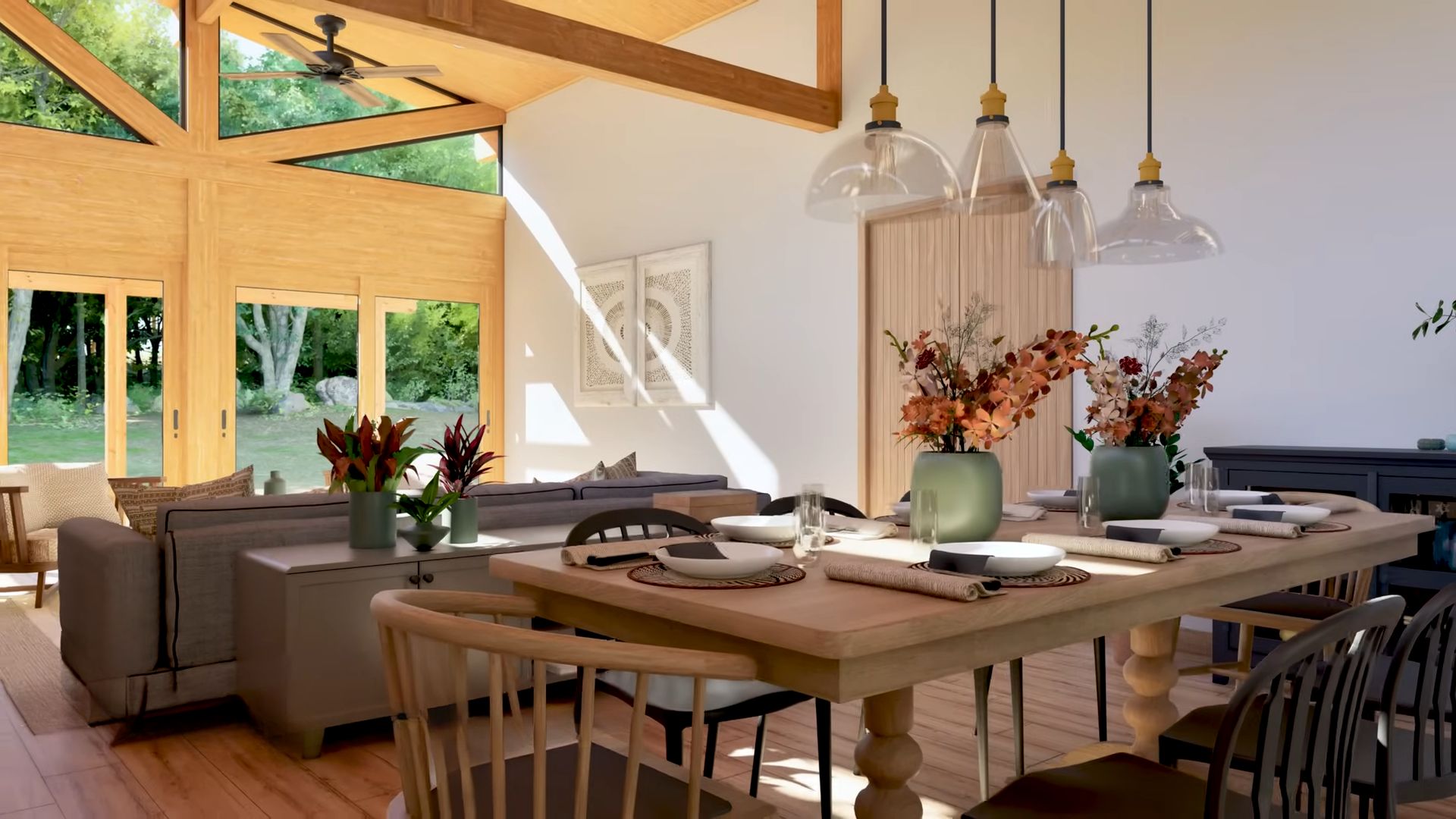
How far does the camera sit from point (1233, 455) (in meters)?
4.03

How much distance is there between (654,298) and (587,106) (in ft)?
6.26

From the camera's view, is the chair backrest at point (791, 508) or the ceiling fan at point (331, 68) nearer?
the chair backrest at point (791, 508)

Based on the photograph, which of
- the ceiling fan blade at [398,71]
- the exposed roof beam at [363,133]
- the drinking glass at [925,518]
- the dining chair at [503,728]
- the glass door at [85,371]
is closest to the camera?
the dining chair at [503,728]

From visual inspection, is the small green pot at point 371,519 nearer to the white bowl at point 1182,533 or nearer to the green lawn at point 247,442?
the white bowl at point 1182,533

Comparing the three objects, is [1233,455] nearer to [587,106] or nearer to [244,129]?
[587,106]

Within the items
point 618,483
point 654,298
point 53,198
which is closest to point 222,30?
point 53,198

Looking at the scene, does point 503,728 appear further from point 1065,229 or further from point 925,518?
point 1065,229

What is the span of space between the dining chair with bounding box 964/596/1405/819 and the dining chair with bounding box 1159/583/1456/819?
12 cm

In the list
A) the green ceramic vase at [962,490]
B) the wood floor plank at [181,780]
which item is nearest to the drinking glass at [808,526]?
the green ceramic vase at [962,490]

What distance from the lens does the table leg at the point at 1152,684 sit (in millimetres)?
2689

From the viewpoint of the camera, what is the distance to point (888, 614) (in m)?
1.41

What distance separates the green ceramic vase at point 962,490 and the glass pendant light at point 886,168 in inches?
22.3

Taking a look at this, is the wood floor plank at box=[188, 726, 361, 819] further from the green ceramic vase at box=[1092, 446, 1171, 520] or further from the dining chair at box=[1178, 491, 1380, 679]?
the dining chair at box=[1178, 491, 1380, 679]

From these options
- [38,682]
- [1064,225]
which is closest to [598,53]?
[1064,225]
